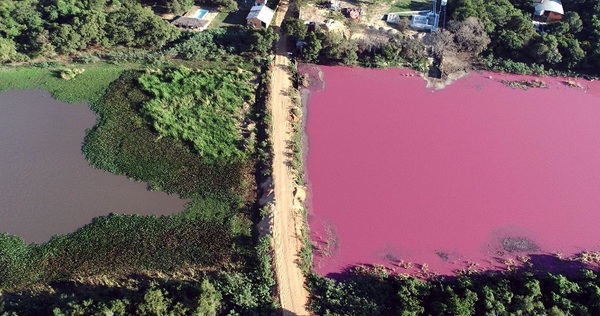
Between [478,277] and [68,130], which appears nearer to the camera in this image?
[478,277]

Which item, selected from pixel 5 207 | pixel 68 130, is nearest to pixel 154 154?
pixel 68 130

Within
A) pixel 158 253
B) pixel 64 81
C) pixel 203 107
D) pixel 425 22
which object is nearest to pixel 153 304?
pixel 158 253

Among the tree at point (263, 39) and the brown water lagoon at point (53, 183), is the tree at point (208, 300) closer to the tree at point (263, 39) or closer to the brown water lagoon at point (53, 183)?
the brown water lagoon at point (53, 183)

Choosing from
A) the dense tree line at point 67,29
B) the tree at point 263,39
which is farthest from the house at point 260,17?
the dense tree line at point 67,29

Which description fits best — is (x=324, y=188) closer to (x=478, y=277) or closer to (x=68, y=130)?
(x=478, y=277)

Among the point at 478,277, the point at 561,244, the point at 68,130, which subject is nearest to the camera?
the point at 478,277

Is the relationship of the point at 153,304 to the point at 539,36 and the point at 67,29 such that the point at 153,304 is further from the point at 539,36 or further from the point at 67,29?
the point at 539,36

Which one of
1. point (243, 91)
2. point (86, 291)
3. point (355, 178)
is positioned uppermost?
point (243, 91)
